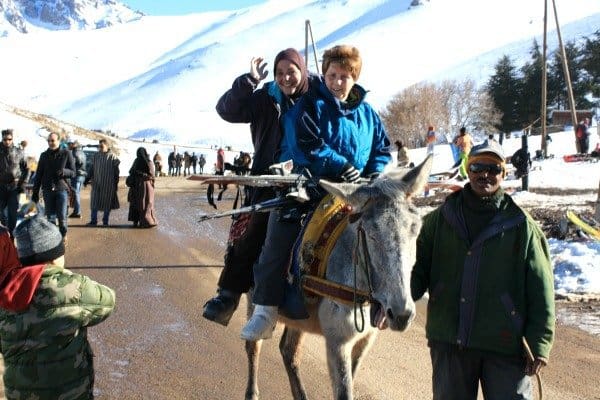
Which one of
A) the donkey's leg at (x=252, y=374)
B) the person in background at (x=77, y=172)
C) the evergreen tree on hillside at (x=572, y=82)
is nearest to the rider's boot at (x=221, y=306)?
the donkey's leg at (x=252, y=374)

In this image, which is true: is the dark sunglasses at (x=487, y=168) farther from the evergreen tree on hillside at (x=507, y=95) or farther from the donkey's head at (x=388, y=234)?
the evergreen tree on hillside at (x=507, y=95)

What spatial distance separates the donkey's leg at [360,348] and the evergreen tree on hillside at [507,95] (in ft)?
179

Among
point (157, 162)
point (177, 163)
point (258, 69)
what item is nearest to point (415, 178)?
point (258, 69)

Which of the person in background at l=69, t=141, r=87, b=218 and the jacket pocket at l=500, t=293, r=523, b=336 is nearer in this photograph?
the jacket pocket at l=500, t=293, r=523, b=336

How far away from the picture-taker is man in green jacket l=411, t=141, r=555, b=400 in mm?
3387

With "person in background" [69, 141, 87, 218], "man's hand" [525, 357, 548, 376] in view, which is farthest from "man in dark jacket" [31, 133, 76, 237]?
"man's hand" [525, 357, 548, 376]

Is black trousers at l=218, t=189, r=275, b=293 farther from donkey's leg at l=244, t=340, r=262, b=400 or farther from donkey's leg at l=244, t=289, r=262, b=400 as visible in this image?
donkey's leg at l=244, t=340, r=262, b=400

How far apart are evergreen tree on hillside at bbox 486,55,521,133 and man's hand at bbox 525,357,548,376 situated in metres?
55.4

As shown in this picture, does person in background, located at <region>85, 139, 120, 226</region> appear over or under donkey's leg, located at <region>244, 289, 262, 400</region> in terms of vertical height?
over

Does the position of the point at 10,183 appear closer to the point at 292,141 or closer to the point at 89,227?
the point at 89,227

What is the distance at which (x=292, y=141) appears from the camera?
4.34 metres

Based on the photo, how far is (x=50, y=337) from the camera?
3488 mm

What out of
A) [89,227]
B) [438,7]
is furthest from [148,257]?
[438,7]

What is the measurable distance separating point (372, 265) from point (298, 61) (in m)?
1.90
